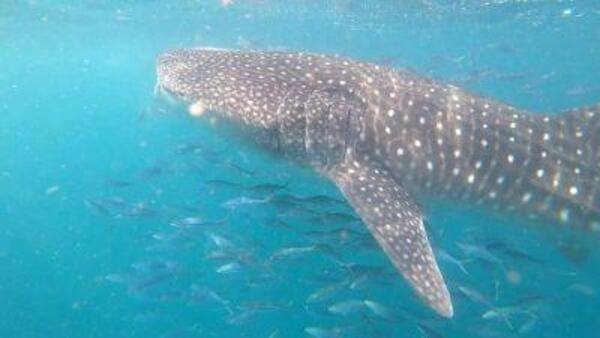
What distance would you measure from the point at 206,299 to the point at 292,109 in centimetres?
490

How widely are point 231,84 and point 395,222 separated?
245cm

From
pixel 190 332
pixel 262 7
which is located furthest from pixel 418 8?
pixel 190 332

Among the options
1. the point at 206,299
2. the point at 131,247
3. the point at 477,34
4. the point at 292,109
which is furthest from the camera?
the point at 477,34

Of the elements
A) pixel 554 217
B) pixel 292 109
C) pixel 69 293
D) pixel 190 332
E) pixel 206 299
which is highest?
pixel 292 109

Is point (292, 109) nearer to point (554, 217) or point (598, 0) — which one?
point (554, 217)

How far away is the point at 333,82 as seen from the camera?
21.2ft

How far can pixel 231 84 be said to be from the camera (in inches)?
250

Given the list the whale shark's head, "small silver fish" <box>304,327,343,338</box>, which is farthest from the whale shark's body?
"small silver fish" <box>304,327,343,338</box>

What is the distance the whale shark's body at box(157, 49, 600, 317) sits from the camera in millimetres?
6137

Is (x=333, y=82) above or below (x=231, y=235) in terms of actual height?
above

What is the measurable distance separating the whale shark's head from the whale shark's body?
1 centimetres

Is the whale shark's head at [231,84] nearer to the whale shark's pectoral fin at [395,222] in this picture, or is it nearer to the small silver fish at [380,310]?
the whale shark's pectoral fin at [395,222]

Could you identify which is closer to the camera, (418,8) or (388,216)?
(388,216)

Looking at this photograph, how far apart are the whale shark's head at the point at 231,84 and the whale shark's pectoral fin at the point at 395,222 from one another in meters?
1.08
